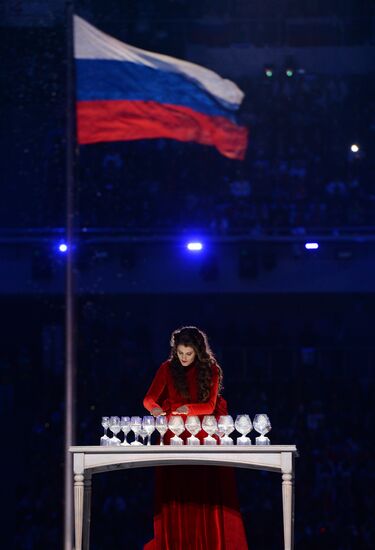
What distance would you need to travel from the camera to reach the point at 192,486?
7918 mm


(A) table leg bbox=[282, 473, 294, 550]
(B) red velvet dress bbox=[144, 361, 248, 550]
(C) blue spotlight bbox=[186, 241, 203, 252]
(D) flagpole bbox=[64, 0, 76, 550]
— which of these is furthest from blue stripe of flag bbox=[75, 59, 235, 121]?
(C) blue spotlight bbox=[186, 241, 203, 252]

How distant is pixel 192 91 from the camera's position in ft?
37.0

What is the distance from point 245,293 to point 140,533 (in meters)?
7.30

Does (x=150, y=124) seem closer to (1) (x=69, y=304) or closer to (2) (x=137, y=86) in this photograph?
(2) (x=137, y=86)

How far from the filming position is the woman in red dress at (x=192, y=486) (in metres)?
7.84

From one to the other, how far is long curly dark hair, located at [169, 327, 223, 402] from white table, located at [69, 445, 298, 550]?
566 millimetres

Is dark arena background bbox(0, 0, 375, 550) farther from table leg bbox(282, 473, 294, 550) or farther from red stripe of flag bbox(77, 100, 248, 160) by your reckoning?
table leg bbox(282, 473, 294, 550)

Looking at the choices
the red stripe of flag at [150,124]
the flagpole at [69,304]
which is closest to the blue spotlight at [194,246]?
the red stripe of flag at [150,124]

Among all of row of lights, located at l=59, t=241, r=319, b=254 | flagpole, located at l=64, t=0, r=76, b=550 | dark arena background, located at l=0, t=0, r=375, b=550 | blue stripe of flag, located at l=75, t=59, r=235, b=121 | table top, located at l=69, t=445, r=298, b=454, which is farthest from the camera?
row of lights, located at l=59, t=241, r=319, b=254

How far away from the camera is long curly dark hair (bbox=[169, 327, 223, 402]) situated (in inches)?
309

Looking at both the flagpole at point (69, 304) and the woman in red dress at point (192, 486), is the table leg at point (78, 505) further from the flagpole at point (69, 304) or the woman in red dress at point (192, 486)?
the flagpole at point (69, 304)

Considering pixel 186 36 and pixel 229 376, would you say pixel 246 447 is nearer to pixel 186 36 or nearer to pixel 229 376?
pixel 229 376

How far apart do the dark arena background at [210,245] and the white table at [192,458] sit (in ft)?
32.3

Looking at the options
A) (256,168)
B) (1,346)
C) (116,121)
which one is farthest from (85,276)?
(116,121)
